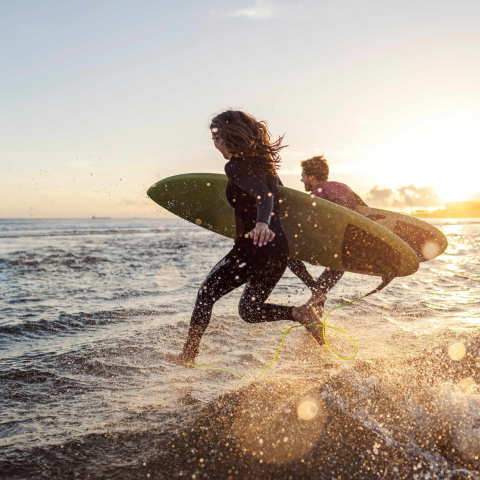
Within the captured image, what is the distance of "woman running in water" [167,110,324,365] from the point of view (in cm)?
276

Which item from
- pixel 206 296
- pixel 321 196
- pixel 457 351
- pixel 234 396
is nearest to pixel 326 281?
pixel 321 196

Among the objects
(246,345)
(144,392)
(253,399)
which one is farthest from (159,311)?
(253,399)

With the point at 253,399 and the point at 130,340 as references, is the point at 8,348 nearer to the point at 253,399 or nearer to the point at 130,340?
the point at 130,340

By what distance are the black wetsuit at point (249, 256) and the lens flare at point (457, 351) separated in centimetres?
157

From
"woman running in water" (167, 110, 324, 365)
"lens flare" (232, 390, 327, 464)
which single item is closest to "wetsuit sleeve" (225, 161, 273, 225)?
"woman running in water" (167, 110, 324, 365)

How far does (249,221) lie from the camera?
2902 mm

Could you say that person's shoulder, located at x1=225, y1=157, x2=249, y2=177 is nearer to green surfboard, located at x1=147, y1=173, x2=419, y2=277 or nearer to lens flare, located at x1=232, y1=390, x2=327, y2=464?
green surfboard, located at x1=147, y1=173, x2=419, y2=277

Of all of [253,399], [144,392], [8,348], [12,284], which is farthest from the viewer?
[12,284]

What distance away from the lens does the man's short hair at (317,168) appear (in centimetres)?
469

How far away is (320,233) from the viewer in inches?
164

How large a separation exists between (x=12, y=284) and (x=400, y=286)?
7.10 m

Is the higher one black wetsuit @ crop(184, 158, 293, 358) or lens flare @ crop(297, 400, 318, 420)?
black wetsuit @ crop(184, 158, 293, 358)

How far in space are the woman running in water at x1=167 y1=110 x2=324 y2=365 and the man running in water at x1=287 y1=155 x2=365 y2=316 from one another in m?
1.32

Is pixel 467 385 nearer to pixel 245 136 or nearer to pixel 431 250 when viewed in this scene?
pixel 245 136
